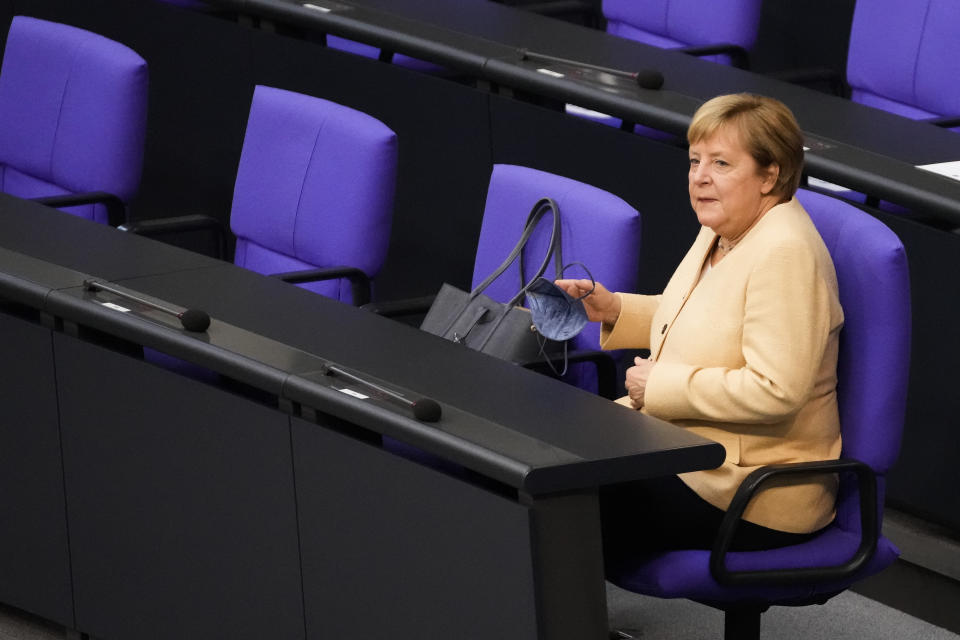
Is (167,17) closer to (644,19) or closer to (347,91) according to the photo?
(347,91)

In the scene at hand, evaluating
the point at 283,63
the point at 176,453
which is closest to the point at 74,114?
the point at 283,63

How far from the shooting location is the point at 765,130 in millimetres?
2789

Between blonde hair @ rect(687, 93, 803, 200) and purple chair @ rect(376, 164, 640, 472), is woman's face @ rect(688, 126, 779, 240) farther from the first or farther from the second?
purple chair @ rect(376, 164, 640, 472)

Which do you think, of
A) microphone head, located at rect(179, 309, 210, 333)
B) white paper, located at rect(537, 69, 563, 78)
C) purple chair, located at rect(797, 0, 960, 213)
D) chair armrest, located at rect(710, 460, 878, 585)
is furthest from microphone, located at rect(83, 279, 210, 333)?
Result: purple chair, located at rect(797, 0, 960, 213)

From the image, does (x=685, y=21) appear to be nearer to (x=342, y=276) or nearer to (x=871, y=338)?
(x=342, y=276)

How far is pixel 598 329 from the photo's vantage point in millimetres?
3332

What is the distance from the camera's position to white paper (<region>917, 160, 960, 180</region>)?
3.57m

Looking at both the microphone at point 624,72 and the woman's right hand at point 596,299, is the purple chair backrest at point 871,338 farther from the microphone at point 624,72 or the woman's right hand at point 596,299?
the microphone at point 624,72

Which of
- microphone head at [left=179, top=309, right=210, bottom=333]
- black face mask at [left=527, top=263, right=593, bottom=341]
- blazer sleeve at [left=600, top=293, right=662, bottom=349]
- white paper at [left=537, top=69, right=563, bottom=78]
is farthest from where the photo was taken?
white paper at [left=537, top=69, right=563, bottom=78]

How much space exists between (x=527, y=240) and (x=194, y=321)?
2.40ft

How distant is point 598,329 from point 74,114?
168cm

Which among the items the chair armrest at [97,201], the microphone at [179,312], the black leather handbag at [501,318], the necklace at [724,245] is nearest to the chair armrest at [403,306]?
the black leather handbag at [501,318]

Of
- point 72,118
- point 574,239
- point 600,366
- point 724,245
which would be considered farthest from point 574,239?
point 72,118

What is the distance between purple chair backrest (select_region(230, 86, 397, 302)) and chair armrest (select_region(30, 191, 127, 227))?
0.40m
